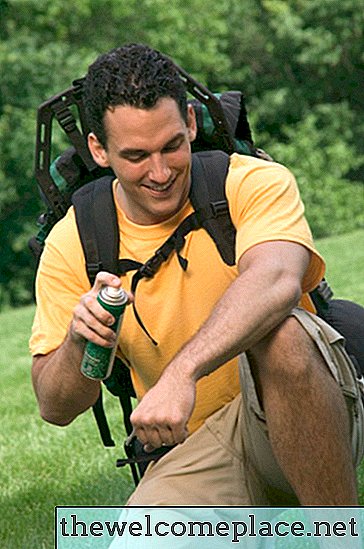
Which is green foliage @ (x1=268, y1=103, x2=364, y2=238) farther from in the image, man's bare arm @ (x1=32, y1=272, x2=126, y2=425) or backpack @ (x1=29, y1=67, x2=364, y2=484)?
man's bare arm @ (x1=32, y1=272, x2=126, y2=425)

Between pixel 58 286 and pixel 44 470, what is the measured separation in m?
2.21

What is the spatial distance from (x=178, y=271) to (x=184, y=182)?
253 mm

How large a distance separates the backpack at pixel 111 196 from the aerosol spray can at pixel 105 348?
1.48 ft

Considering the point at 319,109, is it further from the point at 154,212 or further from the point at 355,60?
the point at 154,212

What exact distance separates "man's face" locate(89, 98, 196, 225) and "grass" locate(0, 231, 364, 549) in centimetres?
146

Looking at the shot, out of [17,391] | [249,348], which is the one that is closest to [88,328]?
[249,348]

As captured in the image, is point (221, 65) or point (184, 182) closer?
point (184, 182)

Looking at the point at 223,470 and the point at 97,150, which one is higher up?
the point at 97,150

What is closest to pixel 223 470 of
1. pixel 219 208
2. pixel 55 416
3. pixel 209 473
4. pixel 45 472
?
pixel 209 473

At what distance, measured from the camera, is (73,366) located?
355cm

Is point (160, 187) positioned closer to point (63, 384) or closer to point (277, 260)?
point (277, 260)

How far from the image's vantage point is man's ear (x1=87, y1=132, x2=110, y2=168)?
12.8ft

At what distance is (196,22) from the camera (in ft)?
116

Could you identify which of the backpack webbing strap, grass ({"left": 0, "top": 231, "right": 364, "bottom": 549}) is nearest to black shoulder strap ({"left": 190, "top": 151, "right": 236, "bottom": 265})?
the backpack webbing strap
